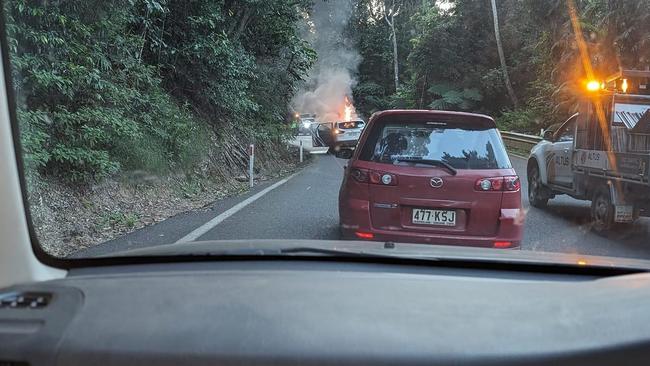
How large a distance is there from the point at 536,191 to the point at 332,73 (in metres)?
44.7

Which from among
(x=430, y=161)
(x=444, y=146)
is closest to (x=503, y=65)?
(x=444, y=146)

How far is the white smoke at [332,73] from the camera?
169ft

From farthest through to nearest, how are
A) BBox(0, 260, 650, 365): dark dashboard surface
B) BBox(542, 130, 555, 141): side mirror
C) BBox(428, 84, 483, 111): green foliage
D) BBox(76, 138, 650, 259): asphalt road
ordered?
BBox(428, 84, 483, 111): green foliage
BBox(542, 130, 555, 141): side mirror
BBox(76, 138, 650, 259): asphalt road
BBox(0, 260, 650, 365): dark dashboard surface

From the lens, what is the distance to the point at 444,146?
586 cm

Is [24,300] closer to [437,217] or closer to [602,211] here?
[437,217]

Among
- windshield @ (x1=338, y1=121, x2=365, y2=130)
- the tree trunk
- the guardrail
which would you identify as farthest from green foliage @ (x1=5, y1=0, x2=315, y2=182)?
the tree trunk

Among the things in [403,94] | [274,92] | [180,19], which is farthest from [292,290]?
[403,94]

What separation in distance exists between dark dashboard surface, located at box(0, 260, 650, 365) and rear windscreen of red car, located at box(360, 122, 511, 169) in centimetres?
323

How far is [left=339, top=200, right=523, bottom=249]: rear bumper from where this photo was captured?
5.64 m

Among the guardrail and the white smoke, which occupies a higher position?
the white smoke

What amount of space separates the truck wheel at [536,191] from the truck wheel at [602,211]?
2188 millimetres

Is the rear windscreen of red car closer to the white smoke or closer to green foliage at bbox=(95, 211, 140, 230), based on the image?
green foliage at bbox=(95, 211, 140, 230)

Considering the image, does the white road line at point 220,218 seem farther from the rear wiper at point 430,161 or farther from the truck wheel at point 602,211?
the truck wheel at point 602,211

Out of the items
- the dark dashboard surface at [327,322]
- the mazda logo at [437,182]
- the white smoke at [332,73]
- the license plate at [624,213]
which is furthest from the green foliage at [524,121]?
the dark dashboard surface at [327,322]
